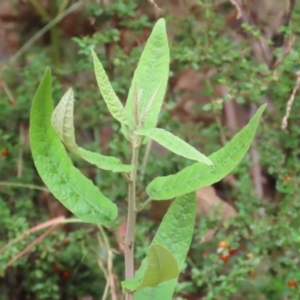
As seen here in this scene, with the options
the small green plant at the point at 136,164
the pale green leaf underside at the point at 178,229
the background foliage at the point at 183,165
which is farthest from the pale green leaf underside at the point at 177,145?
the background foliage at the point at 183,165

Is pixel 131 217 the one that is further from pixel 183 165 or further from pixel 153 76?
pixel 183 165

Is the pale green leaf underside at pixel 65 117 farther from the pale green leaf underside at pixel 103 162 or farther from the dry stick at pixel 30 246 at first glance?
the dry stick at pixel 30 246

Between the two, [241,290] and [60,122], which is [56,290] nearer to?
[241,290]

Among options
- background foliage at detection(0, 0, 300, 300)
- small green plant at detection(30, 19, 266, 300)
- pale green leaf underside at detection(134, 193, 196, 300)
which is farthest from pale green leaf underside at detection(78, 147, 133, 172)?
background foliage at detection(0, 0, 300, 300)

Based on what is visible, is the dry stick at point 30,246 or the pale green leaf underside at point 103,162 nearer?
the pale green leaf underside at point 103,162

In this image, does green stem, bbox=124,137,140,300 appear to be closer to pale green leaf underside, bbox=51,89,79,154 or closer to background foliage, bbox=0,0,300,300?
pale green leaf underside, bbox=51,89,79,154

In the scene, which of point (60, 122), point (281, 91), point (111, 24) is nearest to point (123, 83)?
point (111, 24)

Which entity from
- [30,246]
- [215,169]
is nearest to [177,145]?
[215,169]

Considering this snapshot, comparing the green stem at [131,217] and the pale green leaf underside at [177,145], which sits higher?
the pale green leaf underside at [177,145]
